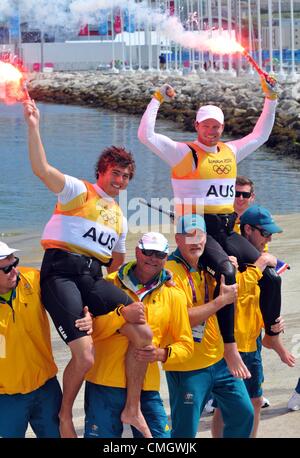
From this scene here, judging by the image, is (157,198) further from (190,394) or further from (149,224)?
(190,394)

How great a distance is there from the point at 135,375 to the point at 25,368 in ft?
2.11

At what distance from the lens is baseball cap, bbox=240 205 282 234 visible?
7.76 m

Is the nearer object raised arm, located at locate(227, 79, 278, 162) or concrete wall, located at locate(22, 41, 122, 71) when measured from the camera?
raised arm, located at locate(227, 79, 278, 162)

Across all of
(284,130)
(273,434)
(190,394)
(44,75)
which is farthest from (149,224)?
(44,75)

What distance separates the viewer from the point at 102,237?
22.5ft

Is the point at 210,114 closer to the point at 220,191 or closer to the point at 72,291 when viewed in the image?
the point at 220,191

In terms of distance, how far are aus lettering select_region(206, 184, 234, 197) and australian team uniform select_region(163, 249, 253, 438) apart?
781 mm

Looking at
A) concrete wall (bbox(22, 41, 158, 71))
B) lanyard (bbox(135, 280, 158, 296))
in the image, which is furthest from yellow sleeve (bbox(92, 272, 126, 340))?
concrete wall (bbox(22, 41, 158, 71))

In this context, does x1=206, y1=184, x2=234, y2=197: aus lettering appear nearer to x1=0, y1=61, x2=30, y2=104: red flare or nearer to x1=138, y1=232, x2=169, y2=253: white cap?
x1=138, y1=232, x2=169, y2=253: white cap

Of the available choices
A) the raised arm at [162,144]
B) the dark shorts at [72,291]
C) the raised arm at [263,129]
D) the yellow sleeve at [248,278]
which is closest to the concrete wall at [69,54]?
the raised arm at [263,129]

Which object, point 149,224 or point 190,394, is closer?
point 190,394

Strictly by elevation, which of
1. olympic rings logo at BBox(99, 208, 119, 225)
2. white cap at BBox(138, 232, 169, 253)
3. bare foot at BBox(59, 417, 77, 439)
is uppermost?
olympic rings logo at BBox(99, 208, 119, 225)
